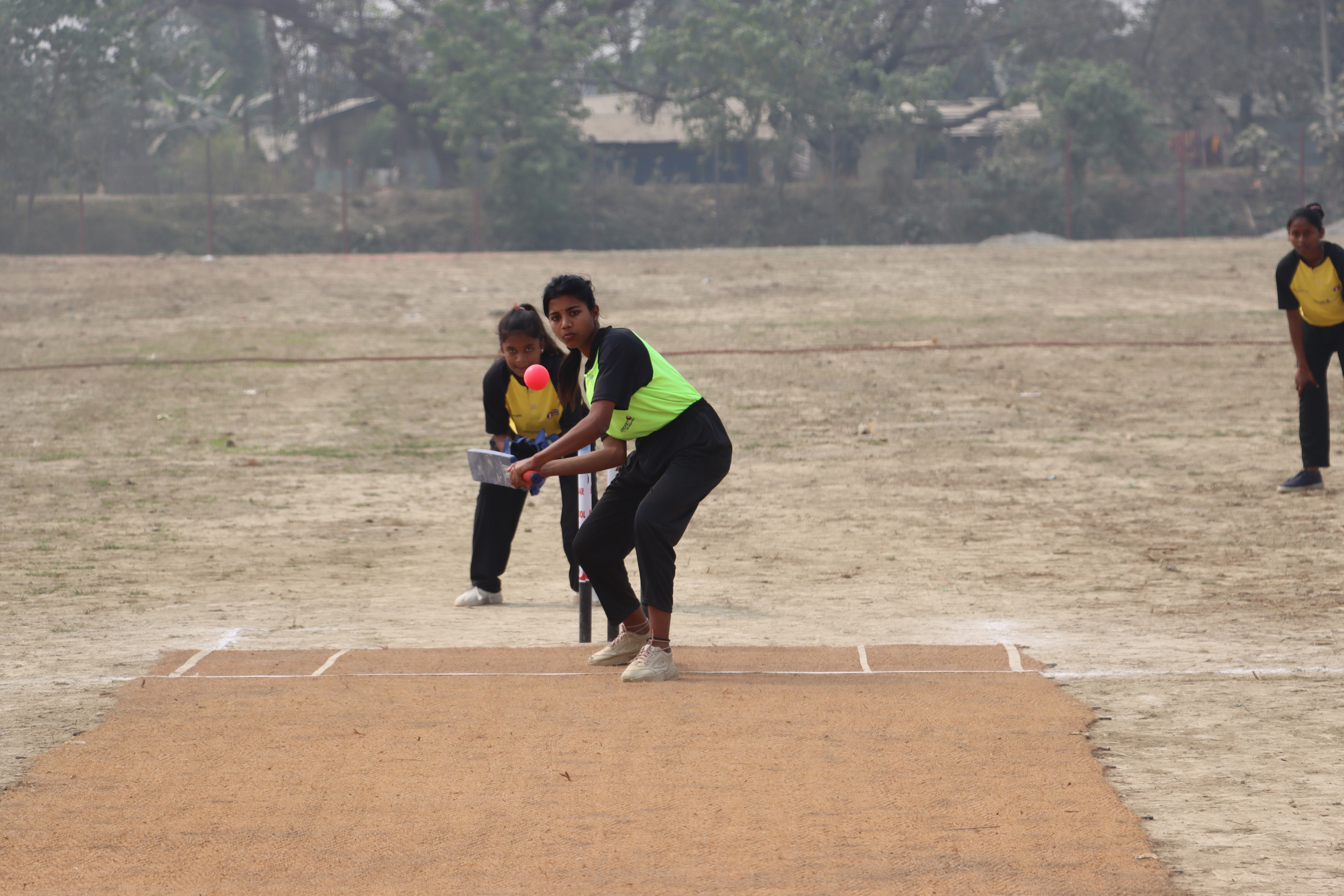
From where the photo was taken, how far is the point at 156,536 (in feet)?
32.8

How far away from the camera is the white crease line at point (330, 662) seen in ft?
20.6

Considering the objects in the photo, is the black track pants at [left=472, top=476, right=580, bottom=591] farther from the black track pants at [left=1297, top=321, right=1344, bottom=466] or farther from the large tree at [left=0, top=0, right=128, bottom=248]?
the large tree at [left=0, top=0, right=128, bottom=248]

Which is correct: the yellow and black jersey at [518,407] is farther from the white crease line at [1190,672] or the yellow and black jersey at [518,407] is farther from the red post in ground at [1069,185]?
the red post in ground at [1069,185]

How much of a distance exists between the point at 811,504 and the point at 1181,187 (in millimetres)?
27184

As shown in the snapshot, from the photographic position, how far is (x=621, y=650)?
20.9ft

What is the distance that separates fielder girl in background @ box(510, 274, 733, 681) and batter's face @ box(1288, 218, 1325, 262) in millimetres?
5493

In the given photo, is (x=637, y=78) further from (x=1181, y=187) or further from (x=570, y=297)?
(x=570, y=297)

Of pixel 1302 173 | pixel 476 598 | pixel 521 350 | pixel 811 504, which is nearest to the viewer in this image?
pixel 521 350

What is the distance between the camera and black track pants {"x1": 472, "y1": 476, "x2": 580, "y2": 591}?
7.92 m

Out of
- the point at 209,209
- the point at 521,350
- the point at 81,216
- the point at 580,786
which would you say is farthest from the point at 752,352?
the point at 81,216

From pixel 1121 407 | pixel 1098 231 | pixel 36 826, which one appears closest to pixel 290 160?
pixel 1098 231

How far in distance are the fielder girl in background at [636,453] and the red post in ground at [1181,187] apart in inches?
1225

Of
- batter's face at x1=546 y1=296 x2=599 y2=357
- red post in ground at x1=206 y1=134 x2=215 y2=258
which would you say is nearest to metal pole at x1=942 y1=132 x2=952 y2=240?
red post in ground at x1=206 y1=134 x2=215 y2=258

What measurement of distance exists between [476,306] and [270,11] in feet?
81.4
